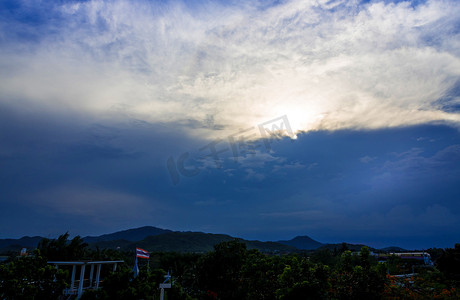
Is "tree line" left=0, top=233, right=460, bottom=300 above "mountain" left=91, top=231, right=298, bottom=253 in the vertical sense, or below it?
below

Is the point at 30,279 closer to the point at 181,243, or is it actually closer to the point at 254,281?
the point at 254,281

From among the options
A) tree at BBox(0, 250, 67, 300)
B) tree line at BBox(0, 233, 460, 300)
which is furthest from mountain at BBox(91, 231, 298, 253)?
tree at BBox(0, 250, 67, 300)

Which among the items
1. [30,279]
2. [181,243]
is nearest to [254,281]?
[30,279]

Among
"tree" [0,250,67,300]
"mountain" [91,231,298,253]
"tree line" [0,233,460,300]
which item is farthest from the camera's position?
"mountain" [91,231,298,253]

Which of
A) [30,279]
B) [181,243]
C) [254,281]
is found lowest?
[254,281]

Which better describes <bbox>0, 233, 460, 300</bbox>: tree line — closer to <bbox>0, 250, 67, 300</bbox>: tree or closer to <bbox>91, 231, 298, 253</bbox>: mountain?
<bbox>0, 250, 67, 300</bbox>: tree

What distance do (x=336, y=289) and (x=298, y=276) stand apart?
2.14 m

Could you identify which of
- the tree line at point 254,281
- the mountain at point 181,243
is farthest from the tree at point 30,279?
the mountain at point 181,243

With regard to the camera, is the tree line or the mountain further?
the mountain

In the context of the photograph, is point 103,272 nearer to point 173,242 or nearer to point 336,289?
point 336,289

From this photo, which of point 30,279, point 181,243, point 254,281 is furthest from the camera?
point 181,243

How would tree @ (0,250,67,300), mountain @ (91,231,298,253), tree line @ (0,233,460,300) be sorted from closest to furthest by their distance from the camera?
tree line @ (0,233,460,300), tree @ (0,250,67,300), mountain @ (91,231,298,253)

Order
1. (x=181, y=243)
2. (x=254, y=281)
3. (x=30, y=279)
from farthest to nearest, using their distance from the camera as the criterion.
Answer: (x=181, y=243) < (x=254, y=281) < (x=30, y=279)

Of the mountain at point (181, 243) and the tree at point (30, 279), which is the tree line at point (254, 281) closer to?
the tree at point (30, 279)
